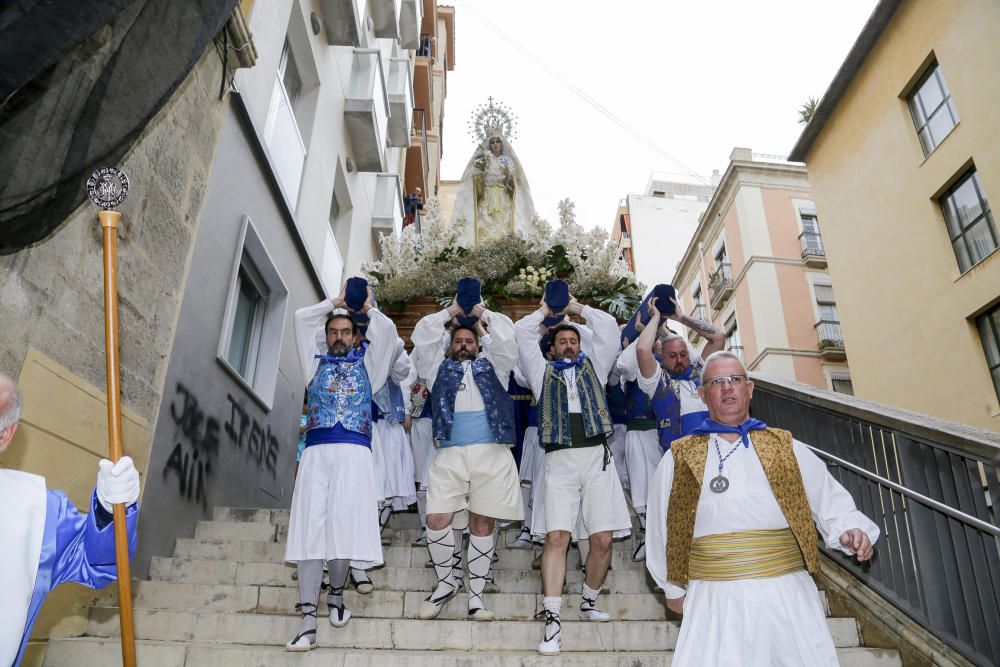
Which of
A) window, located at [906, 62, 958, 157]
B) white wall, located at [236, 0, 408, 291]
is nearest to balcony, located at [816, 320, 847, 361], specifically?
window, located at [906, 62, 958, 157]

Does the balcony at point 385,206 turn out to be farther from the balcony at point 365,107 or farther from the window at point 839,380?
the window at point 839,380

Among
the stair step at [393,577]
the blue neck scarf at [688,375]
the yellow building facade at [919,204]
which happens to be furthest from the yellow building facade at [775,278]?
the stair step at [393,577]

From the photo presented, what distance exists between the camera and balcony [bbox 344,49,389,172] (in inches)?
506

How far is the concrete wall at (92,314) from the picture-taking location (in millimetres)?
4191

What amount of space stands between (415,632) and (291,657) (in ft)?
2.48

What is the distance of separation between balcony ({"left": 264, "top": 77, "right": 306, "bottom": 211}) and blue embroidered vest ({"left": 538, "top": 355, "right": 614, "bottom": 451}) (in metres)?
5.31

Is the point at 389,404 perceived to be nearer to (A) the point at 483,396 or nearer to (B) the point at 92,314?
(A) the point at 483,396

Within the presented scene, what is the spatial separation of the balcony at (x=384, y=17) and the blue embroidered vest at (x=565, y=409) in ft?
37.8

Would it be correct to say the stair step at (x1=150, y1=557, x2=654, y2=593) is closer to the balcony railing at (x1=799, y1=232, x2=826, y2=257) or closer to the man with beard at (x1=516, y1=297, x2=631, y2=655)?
the man with beard at (x1=516, y1=297, x2=631, y2=655)

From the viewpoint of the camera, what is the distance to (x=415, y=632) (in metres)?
4.43

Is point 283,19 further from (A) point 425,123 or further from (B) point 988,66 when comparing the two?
(A) point 425,123

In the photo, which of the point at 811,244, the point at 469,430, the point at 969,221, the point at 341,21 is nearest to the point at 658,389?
the point at 469,430

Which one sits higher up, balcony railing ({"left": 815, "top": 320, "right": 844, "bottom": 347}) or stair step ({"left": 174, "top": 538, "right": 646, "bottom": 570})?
balcony railing ({"left": 815, "top": 320, "right": 844, "bottom": 347})

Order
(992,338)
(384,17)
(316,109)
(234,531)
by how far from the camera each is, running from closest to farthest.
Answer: (234,531)
(316,109)
(992,338)
(384,17)
